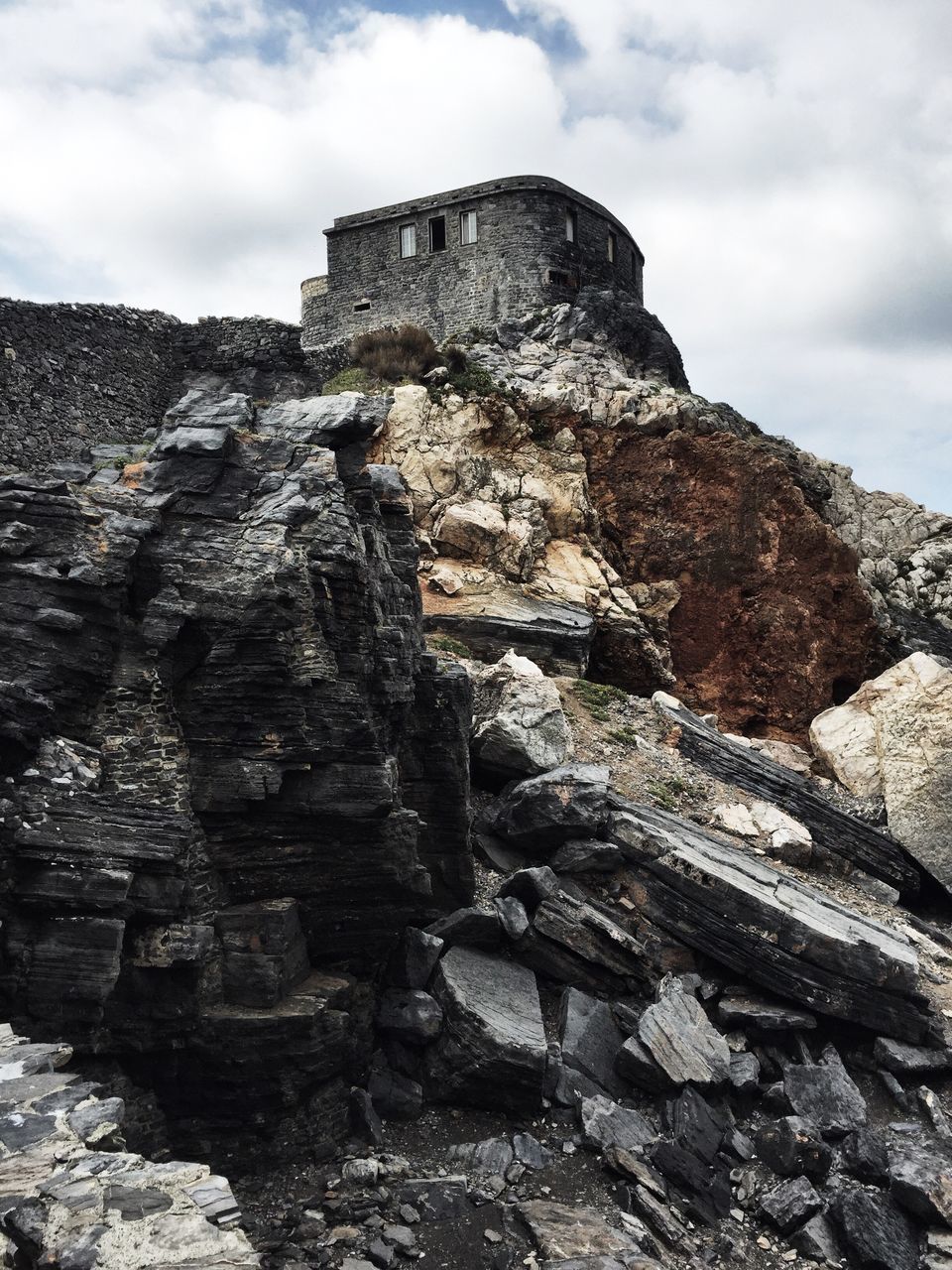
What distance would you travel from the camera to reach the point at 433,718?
13.0 m

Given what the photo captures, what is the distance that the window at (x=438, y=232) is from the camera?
31.0 m

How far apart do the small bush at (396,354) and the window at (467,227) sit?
176 inches

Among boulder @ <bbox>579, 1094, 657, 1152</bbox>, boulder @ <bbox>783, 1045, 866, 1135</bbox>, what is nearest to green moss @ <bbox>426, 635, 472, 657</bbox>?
boulder @ <bbox>579, 1094, 657, 1152</bbox>

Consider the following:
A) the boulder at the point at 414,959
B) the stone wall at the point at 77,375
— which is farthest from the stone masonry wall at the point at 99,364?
the boulder at the point at 414,959

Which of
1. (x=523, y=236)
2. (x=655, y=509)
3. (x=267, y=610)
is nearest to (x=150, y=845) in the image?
(x=267, y=610)

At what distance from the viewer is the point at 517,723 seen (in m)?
15.5

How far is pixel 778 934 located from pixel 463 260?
82.1 ft

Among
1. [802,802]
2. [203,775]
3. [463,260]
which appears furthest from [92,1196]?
[463,260]

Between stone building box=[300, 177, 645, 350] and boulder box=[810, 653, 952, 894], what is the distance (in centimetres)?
1642

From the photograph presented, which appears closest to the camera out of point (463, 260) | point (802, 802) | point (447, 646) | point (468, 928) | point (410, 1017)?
point (410, 1017)

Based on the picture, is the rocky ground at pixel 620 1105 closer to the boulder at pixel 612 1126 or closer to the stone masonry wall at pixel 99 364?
the boulder at pixel 612 1126

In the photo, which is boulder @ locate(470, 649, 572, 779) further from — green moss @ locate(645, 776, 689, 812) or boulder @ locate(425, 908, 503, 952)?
boulder @ locate(425, 908, 503, 952)

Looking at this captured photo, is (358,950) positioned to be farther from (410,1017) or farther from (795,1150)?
(795,1150)

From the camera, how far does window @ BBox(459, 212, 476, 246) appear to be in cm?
3052
